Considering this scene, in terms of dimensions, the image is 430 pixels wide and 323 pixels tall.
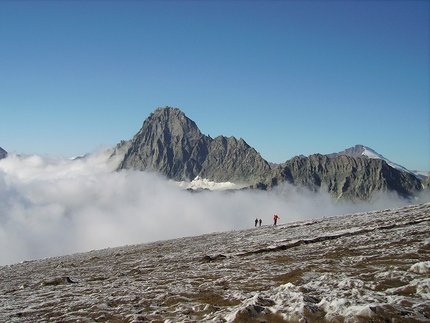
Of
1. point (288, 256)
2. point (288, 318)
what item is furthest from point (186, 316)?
point (288, 256)

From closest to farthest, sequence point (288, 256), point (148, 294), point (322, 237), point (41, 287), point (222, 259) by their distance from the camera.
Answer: point (148, 294), point (41, 287), point (288, 256), point (222, 259), point (322, 237)

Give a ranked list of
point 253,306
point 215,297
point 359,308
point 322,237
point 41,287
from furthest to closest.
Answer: point 322,237
point 41,287
point 215,297
point 253,306
point 359,308

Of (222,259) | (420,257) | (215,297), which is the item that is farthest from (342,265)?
(222,259)

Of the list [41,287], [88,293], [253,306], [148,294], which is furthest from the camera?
[41,287]

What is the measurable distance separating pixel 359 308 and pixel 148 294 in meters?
9.94

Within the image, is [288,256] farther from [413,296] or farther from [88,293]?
[88,293]

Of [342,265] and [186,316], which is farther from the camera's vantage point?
[342,265]

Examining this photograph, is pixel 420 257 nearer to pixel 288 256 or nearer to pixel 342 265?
pixel 342 265

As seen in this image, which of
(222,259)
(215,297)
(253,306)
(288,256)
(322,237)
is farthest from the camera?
(322,237)

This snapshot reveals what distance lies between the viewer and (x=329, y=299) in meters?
11.4

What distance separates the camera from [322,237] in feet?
95.9

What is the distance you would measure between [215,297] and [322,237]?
18367 mm

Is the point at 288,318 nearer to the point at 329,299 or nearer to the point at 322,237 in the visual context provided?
the point at 329,299

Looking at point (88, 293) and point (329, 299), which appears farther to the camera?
point (88, 293)
